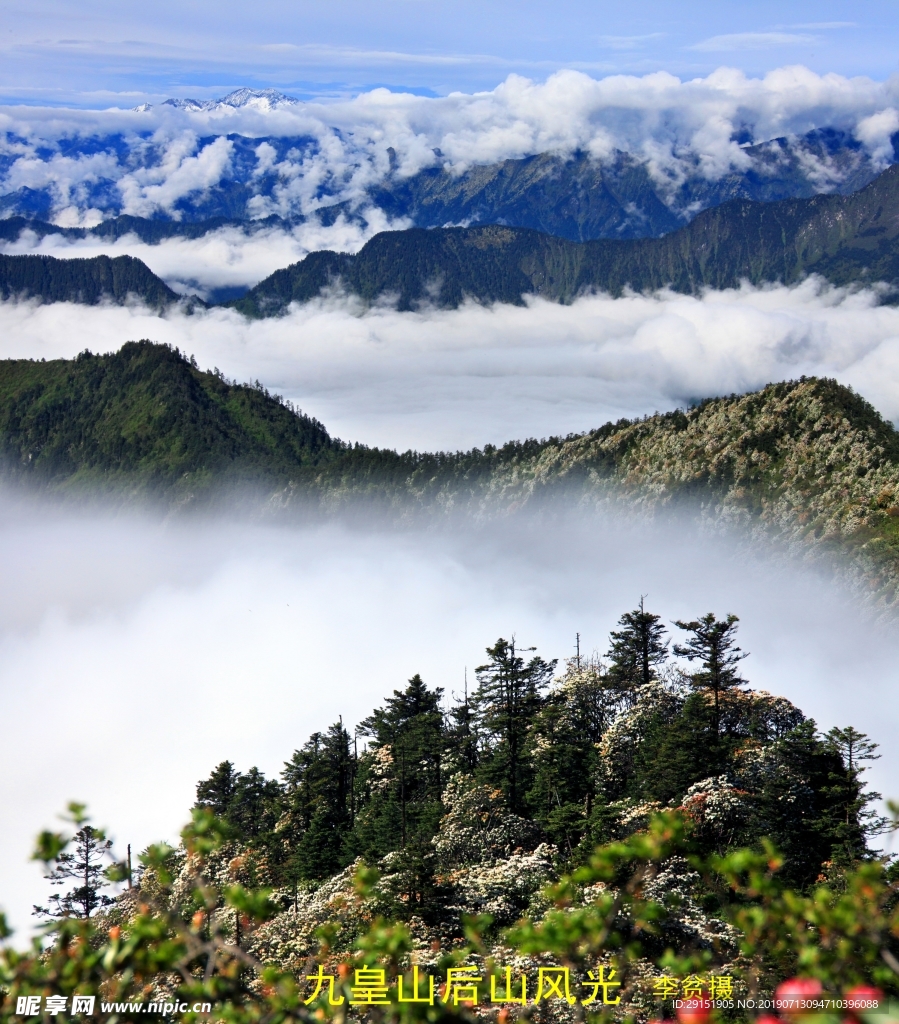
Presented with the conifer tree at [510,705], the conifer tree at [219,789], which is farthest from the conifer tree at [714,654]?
the conifer tree at [219,789]

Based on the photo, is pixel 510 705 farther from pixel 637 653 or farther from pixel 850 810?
pixel 850 810

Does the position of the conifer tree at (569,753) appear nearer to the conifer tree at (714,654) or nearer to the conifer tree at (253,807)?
the conifer tree at (714,654)

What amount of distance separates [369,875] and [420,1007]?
7.18 feet

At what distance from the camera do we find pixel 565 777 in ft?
260

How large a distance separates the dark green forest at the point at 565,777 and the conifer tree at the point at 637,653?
0.20 meters

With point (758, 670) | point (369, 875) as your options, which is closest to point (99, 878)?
point (369, 875)

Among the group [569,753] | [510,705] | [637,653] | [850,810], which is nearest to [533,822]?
[569,753]

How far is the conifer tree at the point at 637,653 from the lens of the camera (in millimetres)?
99250

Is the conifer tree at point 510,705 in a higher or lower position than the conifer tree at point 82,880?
higher

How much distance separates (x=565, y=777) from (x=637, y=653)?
25412mm

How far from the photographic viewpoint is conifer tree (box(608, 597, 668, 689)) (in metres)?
99.2

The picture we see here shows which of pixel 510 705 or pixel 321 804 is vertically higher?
pixel 510 705

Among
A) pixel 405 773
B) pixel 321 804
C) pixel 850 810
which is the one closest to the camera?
pixel 850 810

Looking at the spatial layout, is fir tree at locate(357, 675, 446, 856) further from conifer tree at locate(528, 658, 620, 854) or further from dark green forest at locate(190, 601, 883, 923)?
conifer tree at locate(528, 658, 620, 854)
